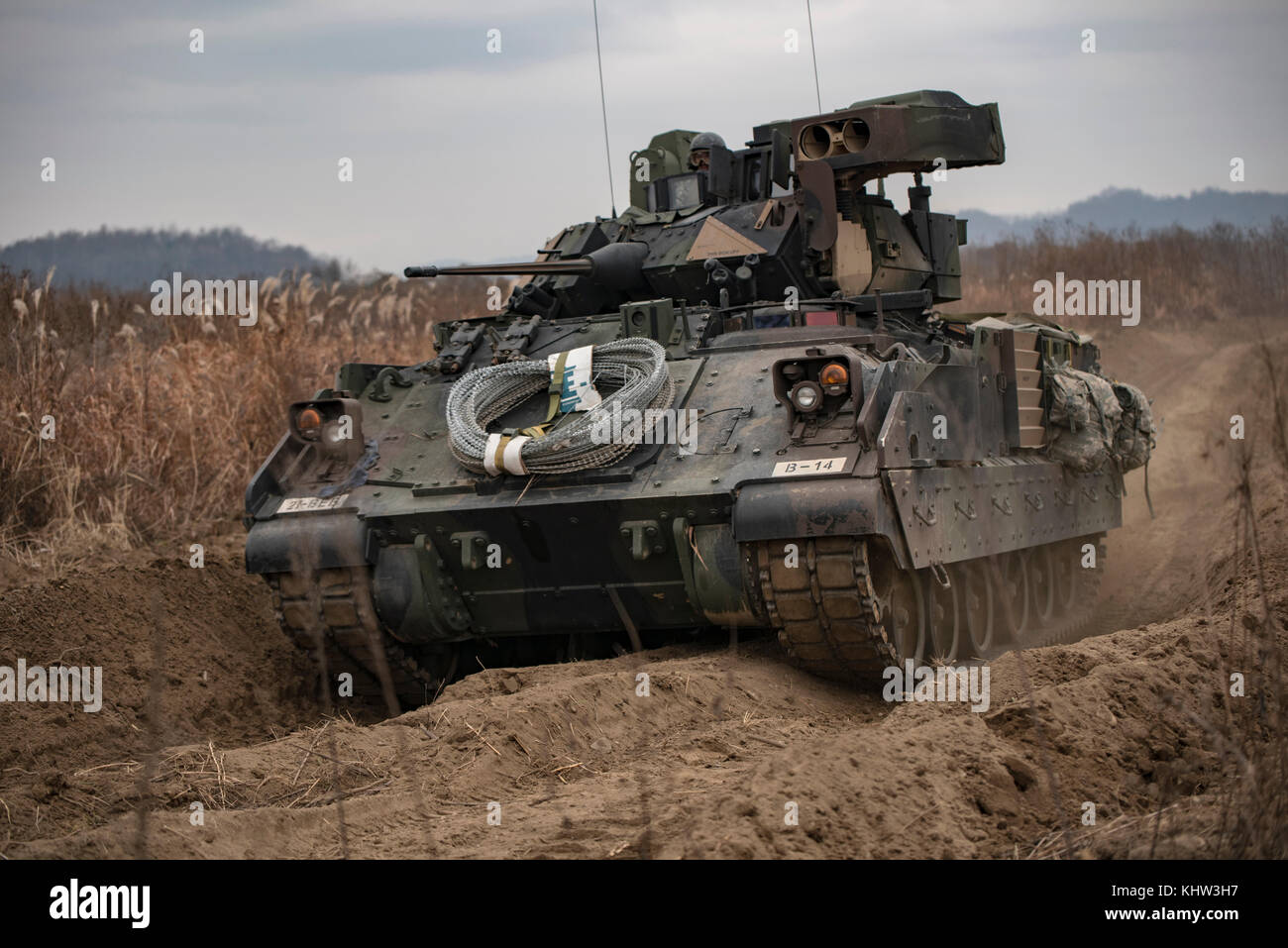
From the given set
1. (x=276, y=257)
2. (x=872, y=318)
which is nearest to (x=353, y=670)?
(x=872, y=318)

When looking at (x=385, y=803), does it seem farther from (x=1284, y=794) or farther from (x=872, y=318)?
(x=872, y=318)

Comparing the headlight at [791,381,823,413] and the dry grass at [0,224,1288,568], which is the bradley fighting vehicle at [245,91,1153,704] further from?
the dry grass at [0,224,1288,568]

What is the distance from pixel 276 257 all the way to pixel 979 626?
69.3m

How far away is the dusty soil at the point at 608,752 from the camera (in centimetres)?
472

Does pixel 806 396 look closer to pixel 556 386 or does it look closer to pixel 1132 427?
pixel 556 386

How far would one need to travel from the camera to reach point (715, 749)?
20.8ft

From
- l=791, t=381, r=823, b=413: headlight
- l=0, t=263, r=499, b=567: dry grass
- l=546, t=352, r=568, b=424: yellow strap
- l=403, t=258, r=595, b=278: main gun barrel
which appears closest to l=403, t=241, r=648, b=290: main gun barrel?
l=403, t=258, r=595, b=278: main gun barrel

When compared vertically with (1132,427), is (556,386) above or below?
above

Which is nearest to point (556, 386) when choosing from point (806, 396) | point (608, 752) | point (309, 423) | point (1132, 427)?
point (309, 423)

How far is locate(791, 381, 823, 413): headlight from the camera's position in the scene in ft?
25.3

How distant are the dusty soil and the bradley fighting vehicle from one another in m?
0.54

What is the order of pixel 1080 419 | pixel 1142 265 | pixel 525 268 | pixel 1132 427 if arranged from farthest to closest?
pixel 1142 265 < pixel 1132 427 < pixel 1080 419 < pixel 525 268

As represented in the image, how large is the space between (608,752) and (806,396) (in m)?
2.17

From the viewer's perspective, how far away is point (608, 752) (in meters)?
6.57
